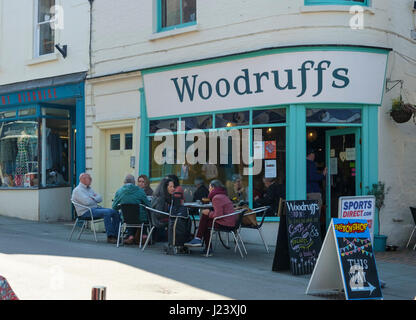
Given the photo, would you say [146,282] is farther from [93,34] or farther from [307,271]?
[93,34]

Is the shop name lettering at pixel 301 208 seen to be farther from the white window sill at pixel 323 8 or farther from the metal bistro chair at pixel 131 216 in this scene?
the white window sill at pixel 323 8

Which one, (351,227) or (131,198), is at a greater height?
(131,198)

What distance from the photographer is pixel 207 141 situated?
42.2 feet

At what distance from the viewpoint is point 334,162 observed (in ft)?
41.4

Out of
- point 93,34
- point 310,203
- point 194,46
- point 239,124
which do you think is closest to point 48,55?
point 93,34

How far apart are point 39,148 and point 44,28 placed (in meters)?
3.40

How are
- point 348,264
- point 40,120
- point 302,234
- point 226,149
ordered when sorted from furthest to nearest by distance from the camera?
point 40,120 → point 226,149 → point 302,234 → point 348,264

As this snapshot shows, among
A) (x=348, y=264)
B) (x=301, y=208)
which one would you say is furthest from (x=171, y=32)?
(x=348, y=264)

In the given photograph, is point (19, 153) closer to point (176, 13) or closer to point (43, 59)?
point (43, 59)

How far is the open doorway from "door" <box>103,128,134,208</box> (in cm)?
452

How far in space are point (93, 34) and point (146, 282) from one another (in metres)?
9.02

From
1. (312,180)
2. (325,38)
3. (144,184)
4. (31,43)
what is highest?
(31,43)

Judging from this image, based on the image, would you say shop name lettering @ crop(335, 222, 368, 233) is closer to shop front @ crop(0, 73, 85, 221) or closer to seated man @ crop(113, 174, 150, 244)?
seated man @ crop(113, 174, 150, 244)

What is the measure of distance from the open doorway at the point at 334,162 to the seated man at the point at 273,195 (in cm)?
112
